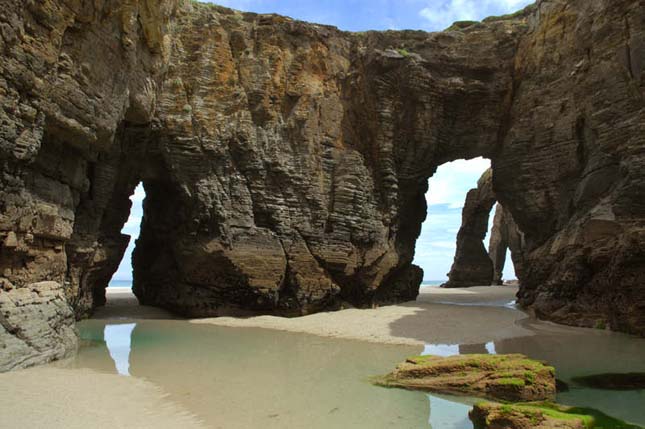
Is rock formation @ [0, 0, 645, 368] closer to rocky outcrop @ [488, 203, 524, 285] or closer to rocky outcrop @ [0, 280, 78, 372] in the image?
rocky outcrop @ [0, 280, 78, 372]

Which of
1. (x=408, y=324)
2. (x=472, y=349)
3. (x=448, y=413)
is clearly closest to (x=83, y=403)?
(x=448, y=413)

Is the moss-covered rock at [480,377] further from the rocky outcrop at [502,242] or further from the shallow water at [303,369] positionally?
the rocky outcrop at [502,242]

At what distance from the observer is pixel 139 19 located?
1373cm

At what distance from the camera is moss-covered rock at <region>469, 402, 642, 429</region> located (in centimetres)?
580

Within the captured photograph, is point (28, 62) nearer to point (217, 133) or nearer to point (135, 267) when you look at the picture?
point (217, 133)

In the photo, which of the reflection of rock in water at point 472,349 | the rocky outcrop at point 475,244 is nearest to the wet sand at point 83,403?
the reflection of rock in water at point 472,349

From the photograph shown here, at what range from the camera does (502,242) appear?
5384cm

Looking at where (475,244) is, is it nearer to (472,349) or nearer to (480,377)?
(472,349)

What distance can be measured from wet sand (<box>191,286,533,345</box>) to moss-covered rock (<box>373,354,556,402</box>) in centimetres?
442

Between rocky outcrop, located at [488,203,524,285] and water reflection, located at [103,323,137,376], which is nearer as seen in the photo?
water reflection, located at [103,323,137,376]

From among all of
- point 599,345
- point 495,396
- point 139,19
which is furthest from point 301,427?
point 139,19

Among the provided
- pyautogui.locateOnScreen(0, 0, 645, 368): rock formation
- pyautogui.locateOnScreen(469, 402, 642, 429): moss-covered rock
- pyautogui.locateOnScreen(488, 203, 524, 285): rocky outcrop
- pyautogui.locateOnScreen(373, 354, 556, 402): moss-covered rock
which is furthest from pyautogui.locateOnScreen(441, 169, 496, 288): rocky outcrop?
pyautogui.locateOnScreen(469, 402, 642, 429): moss-covered rock

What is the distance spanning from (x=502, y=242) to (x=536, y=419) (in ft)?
170

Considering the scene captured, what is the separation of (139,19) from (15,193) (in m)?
7.03
